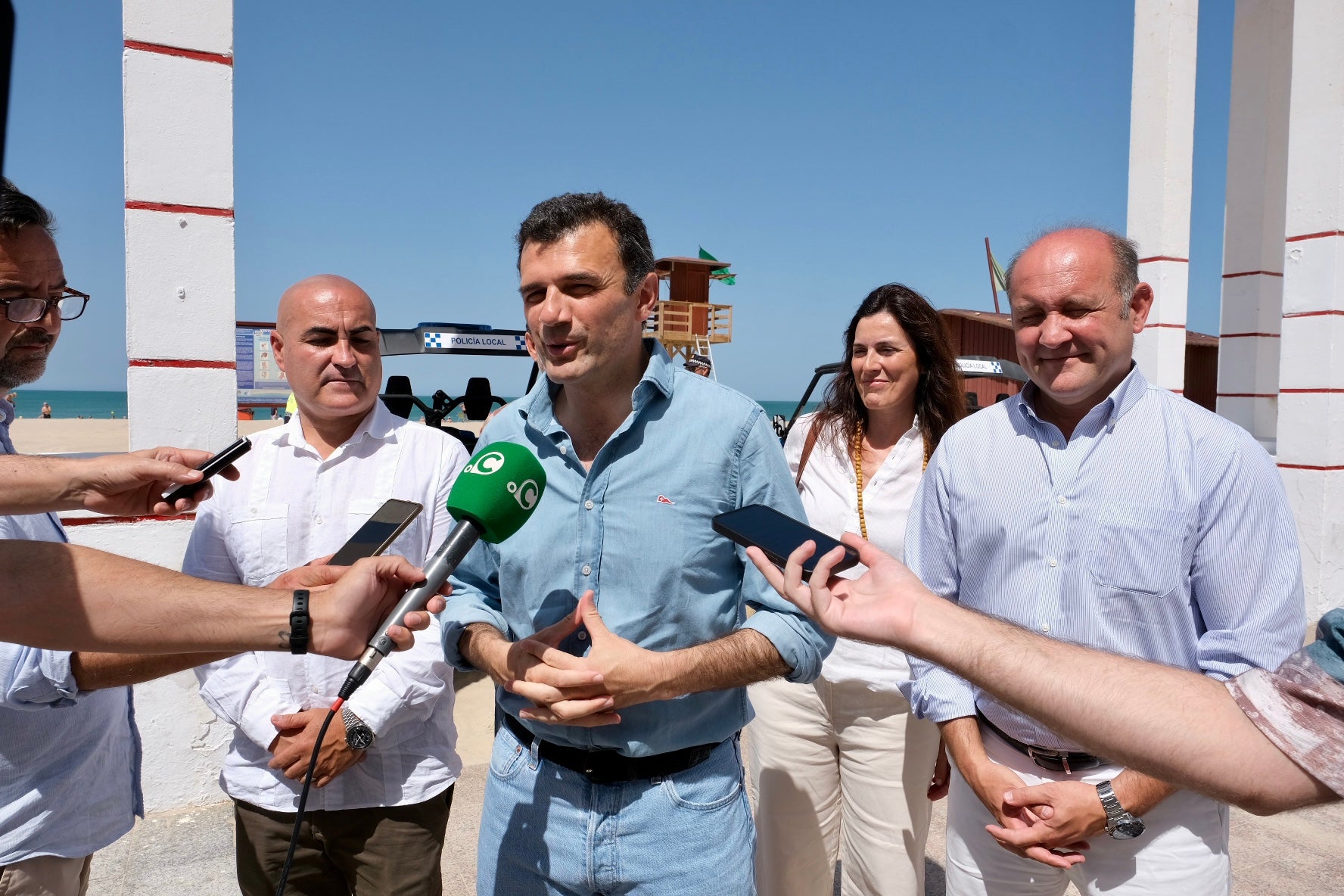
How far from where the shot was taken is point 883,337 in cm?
350

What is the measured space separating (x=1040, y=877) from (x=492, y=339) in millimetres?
7011

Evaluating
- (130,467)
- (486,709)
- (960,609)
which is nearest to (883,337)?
(960,609)

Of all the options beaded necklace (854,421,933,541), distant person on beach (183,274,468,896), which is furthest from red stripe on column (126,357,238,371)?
beaded necklace (854,421,933,541)

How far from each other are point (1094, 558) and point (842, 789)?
1420 mm

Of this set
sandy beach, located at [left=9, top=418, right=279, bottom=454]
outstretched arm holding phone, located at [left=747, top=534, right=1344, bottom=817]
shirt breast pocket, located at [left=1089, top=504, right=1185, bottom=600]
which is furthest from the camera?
sandy beach, located at [left=9, top=418, right=279, bottom=454]

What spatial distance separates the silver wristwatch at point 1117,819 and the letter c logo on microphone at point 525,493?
154cm

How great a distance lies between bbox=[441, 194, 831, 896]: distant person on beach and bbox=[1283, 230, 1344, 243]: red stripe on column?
263 inches

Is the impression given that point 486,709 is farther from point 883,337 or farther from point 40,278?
point 40,278

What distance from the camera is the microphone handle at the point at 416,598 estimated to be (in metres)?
1.46

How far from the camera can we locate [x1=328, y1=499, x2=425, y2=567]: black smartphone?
1.68 m

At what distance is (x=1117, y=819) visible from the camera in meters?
2.01

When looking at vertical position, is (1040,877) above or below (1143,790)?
below

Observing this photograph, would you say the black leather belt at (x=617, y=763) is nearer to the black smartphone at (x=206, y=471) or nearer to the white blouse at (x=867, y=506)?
the black smartphone at (x=206, y=471)

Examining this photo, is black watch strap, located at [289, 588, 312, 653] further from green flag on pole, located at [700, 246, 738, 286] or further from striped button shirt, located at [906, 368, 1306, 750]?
green flag on pole, located at [700, 246, 738, 286]
